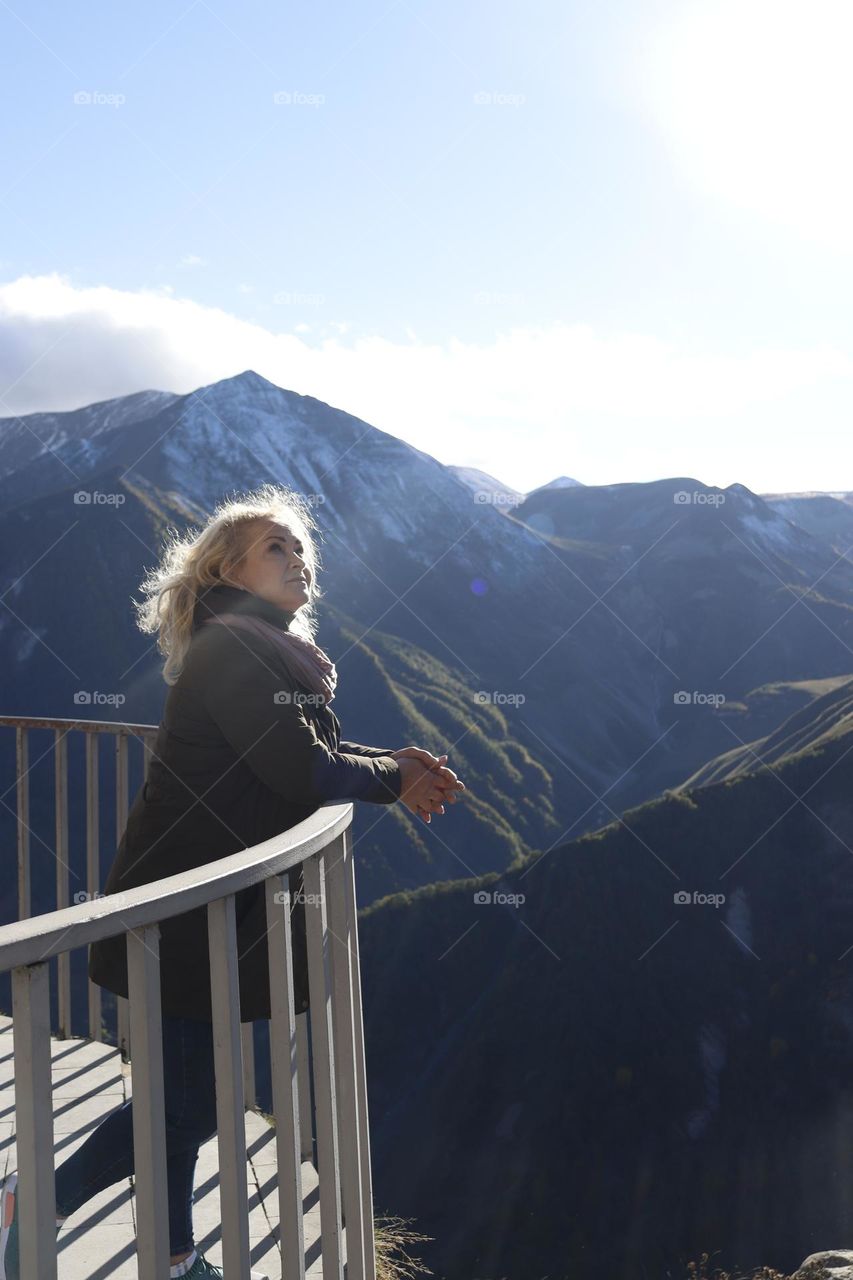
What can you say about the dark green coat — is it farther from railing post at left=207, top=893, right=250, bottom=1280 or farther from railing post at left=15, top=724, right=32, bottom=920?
railing post at left=15, top=724, right=32, bottom=920

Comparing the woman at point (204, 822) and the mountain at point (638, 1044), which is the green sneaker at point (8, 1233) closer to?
the woman at point (204, 822)

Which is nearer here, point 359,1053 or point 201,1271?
point 201,1271

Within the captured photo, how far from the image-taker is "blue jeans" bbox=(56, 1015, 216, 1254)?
7.00 ft

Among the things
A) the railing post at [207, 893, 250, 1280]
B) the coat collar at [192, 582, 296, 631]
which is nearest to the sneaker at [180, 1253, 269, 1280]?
the railing post at [207, 893, 250, 1280]

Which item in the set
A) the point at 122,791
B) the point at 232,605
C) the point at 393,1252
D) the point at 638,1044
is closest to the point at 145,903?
the point at 232,605

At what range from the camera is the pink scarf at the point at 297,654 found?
228 cm

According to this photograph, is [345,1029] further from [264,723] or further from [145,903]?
[145,903]

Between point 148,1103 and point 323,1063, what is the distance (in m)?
0.68

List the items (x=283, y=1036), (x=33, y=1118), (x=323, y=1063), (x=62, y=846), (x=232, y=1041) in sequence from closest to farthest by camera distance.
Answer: (x=33, y=1118), (x=232, y=1041), (x=283, y=1036), (x=323, y=1063), (x=62, y=846)

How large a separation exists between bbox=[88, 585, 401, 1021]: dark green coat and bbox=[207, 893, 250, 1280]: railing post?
21.9 inches

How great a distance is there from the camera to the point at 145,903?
4.40ft

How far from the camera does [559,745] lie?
111 m

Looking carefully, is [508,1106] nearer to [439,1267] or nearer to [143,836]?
[439,1267]

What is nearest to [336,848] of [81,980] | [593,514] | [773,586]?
[81,980]
